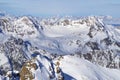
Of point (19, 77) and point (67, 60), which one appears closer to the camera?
point (19, 77)

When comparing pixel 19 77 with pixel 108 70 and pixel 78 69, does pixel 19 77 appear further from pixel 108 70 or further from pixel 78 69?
pixel 108 70

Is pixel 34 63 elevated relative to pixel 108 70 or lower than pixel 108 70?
elevated

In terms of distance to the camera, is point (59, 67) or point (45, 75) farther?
point (59, 67)

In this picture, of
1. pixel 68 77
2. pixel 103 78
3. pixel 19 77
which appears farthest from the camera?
pixel 103 78

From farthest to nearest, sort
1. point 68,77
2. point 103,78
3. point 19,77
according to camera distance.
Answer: point 103,78 → point 68,77 → point 19,77

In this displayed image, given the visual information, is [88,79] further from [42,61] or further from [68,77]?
[42,61]

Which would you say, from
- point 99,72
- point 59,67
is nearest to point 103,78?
point 99,72

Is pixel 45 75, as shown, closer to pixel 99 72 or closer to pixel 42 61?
pixel 42 61

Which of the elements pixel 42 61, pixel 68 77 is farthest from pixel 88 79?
pixel 42 61

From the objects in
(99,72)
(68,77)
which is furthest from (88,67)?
(68,77)
